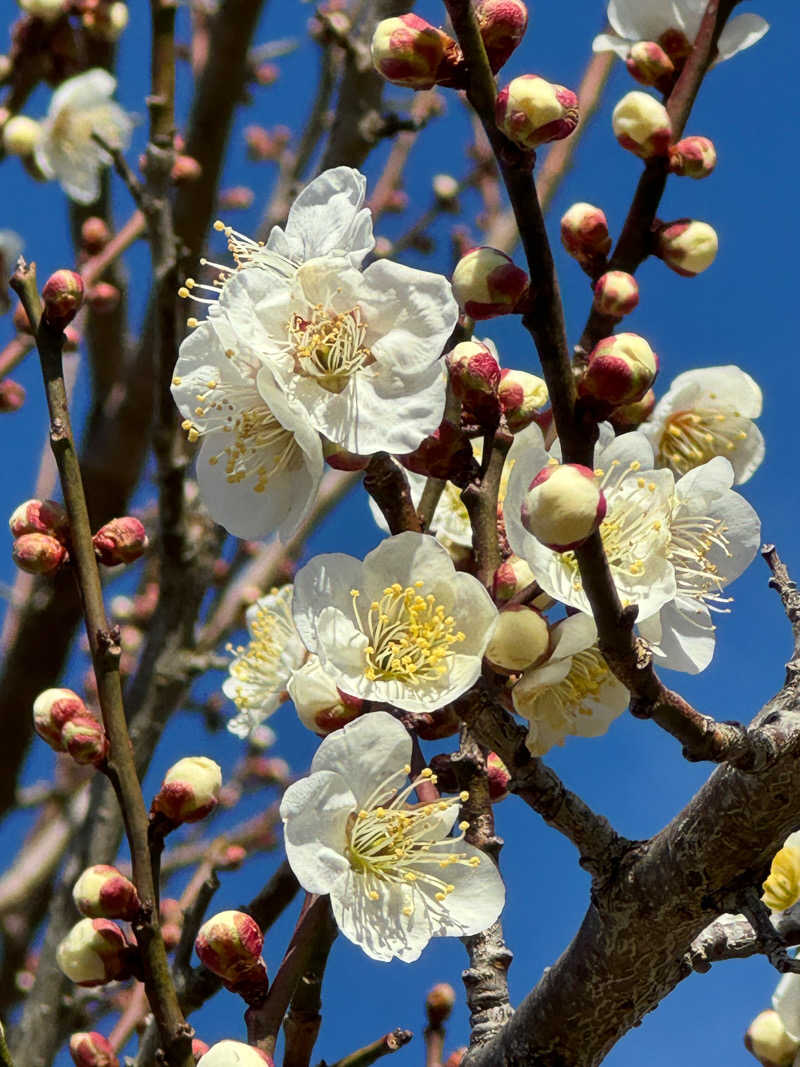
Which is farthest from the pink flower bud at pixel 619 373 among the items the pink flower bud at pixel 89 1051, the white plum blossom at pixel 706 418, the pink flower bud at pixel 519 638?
the pink flower bud at pixel 89 1051

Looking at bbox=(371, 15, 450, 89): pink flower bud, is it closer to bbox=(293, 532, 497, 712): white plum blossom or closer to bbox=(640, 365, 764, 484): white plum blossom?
bbox=(293, 532, 497, 712): white plum blossom

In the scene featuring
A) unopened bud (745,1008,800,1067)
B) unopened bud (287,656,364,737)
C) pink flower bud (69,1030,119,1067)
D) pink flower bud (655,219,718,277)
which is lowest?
unopened bud (745,1008,800,1067)

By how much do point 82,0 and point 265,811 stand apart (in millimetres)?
2270

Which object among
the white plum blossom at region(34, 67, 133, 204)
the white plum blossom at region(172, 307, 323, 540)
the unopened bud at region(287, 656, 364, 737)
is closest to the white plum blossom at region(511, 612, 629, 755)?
the unopened bud at region(287, 656, 364, 737)

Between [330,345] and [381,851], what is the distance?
44 cm

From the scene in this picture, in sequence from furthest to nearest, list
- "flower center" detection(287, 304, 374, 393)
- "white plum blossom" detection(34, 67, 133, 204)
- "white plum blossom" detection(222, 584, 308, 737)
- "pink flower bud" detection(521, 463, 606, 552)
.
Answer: "white plum blossom" detection(34, 67, 133, 204) < "white plum blossom" detection(222, 584, 308, 737) < "flower center" detection(287, 304, 374, 393) < "pink flower bud" detection(521, 463, 606, 552)

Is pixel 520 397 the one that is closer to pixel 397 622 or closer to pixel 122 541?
pixel 397 622

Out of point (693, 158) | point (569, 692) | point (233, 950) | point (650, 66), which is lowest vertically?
point (233, 950)

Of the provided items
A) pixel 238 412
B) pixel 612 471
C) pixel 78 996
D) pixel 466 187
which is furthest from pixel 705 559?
pixel 466 187

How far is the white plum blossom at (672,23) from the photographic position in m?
1.38

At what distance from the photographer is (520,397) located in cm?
115

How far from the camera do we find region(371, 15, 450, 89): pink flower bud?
969 millimetres

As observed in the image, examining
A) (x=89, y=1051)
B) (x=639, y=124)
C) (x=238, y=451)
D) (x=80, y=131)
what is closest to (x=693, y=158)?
(x=639, y=124)

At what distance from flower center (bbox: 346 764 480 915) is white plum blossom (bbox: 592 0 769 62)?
2.86 feet
